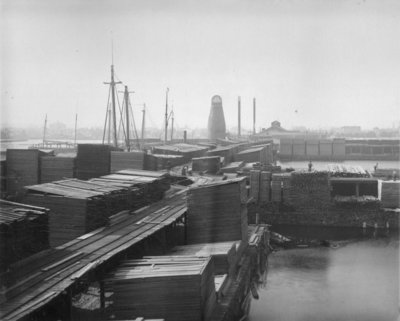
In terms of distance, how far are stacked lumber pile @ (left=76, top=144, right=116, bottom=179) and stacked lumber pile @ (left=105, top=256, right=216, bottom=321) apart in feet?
62.5

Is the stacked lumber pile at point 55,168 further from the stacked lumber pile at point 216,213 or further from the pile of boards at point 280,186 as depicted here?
the pile of boards at point 280,186

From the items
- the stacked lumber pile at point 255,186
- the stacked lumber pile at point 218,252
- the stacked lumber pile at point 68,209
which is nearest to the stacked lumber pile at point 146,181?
the stacked lumber pile at point 68,209

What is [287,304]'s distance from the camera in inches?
782

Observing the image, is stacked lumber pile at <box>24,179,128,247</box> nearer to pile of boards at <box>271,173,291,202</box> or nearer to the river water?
the river water

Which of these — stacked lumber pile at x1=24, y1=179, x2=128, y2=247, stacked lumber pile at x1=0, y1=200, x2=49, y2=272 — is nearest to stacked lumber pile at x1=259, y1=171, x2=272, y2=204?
stacked lumber pile at x1=24, y1=179, x2=128, y2=247

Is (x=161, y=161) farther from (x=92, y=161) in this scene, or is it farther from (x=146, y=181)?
(x=146, y=181)

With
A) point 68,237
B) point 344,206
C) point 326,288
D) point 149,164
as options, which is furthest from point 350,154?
point 68,237

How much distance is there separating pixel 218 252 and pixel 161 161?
2617 centimetres

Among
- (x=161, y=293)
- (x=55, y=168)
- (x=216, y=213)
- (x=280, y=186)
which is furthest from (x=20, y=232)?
(x=280, y=186)

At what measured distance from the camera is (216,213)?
2044 cm

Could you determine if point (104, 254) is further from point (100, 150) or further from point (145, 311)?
point (100, 150)

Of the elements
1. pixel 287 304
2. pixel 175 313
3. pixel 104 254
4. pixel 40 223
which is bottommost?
pixel 287 304

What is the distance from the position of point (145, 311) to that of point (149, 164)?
73.0 feet

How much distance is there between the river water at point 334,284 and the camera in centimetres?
1898
